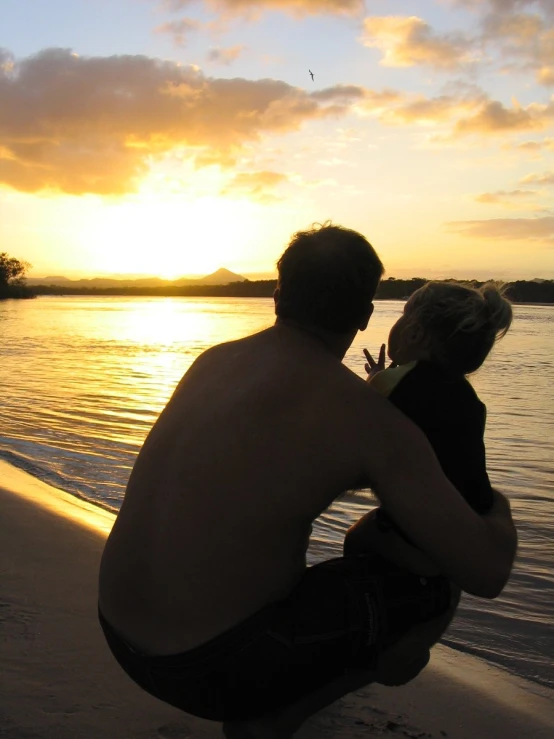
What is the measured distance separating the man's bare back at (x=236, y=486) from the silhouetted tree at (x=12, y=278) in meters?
100

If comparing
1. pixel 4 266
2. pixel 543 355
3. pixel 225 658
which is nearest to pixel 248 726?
pixel 225 658

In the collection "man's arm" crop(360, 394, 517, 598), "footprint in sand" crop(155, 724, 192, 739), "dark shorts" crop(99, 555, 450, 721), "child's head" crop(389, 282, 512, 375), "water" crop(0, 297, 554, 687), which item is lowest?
"water" crop(0, 297, 554, 687)

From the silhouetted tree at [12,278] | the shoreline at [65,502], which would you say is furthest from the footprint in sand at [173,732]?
the silhouetted tree at [12,278]

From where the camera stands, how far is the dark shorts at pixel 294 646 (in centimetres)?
183

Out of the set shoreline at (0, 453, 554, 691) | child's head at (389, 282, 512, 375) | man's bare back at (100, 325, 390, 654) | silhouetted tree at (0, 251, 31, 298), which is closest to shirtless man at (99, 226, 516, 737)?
man's bare back at (100, 325, 390, 654)

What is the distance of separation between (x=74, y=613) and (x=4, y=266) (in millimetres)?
105971

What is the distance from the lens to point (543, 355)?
20.8 metres

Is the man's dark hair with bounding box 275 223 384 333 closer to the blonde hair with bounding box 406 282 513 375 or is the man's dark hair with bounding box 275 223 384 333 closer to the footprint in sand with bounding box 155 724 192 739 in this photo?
the blonde hair with bounding box 406 282 513 375

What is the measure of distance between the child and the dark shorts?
83mm

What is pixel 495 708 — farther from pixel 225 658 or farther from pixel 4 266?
pixel 4 266

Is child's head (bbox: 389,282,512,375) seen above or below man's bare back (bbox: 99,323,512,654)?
above

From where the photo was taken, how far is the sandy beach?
92.7 inches

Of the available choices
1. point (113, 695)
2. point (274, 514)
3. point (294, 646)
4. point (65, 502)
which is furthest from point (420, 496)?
point (65, 502)

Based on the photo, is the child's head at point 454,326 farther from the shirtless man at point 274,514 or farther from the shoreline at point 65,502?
the shoreline at point 65,502
